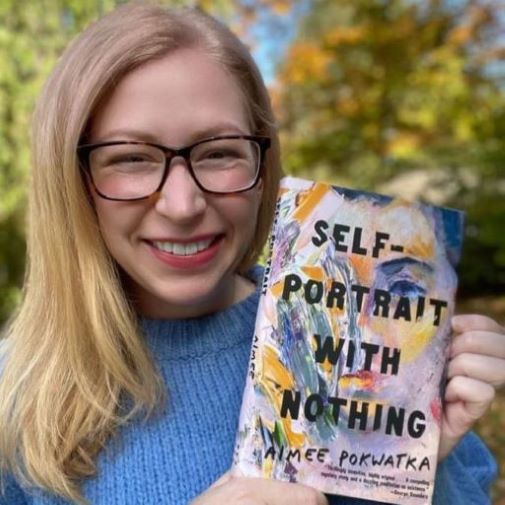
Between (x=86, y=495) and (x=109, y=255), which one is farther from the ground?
(x=109, y=255)

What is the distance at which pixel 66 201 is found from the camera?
1.23 metres

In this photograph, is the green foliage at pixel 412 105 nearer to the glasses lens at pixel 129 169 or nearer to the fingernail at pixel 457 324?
the fingernail at pixel 457 324

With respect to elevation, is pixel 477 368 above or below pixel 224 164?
below

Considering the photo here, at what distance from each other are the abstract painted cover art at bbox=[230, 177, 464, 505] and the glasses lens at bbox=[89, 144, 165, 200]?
0.20 m

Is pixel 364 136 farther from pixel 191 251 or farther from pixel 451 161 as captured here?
pixel 191 251

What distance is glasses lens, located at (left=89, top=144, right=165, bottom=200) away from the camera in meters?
1.16

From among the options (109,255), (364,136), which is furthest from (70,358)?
(364,136)

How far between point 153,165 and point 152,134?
0.05 metres

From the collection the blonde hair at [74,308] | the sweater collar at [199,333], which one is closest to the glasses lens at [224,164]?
the blonde hair at [74,308]

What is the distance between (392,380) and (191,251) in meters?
0.37

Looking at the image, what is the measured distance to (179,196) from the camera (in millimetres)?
1146

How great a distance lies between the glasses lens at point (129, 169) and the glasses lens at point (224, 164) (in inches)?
2.3

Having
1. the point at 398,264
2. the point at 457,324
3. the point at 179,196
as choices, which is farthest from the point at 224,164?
the point at 457,324

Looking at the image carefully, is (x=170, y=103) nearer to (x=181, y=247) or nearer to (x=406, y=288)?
(x=181, y=247)
